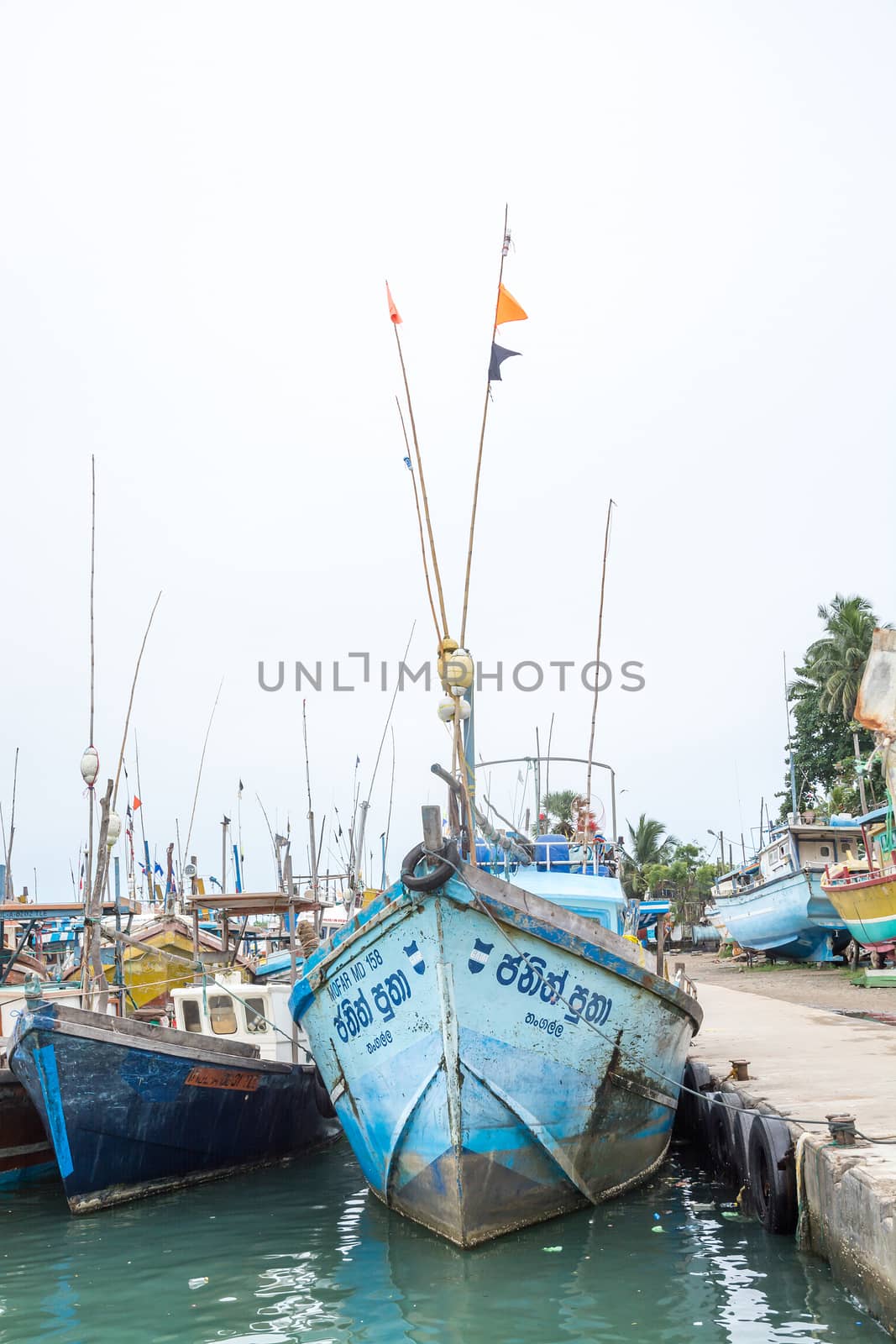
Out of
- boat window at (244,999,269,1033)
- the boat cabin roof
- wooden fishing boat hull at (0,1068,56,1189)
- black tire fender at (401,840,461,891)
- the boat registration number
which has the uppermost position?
black tire fender at (401,840,461,891)

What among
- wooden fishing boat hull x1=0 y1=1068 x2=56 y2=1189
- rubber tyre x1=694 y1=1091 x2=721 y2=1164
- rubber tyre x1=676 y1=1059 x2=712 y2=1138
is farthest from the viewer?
wooden fishing boat hull x1=0 y1=1068 x2=56 y2=1189

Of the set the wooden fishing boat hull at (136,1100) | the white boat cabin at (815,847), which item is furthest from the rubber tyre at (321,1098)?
the white boat cabin at (815,847)

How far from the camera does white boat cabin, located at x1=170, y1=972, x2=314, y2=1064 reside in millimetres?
12320

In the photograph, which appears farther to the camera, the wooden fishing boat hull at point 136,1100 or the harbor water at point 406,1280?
the wooden fishing boat hull at point 136,1100

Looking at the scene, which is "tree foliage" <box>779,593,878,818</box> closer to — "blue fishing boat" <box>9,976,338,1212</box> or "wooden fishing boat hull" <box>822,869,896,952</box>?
"wooden fishing boat hull" <box>822,869,896,952</box>

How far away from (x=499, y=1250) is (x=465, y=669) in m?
4.17

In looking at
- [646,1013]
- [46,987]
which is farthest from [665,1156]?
[46,987]

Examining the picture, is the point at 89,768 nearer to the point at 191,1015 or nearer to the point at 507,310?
the point at 191,1015

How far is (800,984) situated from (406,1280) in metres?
21.8

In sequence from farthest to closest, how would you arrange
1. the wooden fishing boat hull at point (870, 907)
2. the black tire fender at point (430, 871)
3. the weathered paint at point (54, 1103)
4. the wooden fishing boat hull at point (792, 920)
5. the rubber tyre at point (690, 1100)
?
the wooden fishing boat hull at point (792, 920) → the wooden fishing boat hull at point (870, 907) → the rubber tyre at point (690, 1100) → the weathered paint at point (54, 1103) → the black tire fender at point (430, 871)

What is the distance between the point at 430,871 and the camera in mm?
7785

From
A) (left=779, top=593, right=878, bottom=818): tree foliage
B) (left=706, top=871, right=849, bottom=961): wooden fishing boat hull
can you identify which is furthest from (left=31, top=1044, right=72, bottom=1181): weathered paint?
(left=779, top=593, right=878, bottom=818): tree foliage

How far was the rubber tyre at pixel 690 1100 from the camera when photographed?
1103 cm

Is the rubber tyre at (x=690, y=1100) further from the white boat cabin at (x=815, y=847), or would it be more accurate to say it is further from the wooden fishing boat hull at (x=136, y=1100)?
the white boat cabin at (x=815, y=847)
